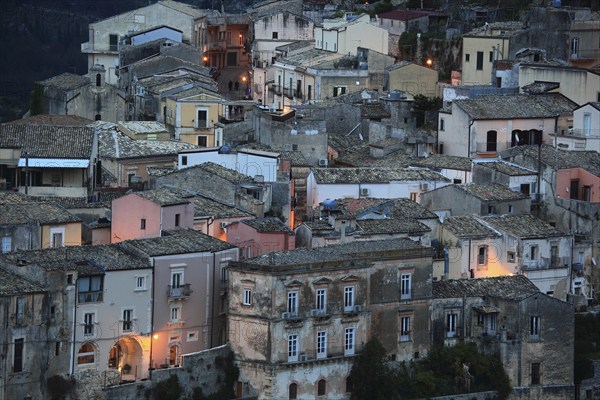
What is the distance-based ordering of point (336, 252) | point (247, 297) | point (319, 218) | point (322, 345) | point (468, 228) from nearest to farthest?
1. point (247, 297)
2. point (322, 345)
3. point (336, 252)
4. point (468, 228)
5. point (319, 218)

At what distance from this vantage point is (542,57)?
277ft

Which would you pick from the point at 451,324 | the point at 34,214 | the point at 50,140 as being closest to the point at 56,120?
the point at 50,140

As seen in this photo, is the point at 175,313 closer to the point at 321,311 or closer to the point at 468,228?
the point at 321,311

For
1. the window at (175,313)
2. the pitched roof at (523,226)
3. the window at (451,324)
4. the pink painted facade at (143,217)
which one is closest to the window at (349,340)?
the window at (451,324)

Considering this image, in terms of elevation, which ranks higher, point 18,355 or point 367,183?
point 367,183

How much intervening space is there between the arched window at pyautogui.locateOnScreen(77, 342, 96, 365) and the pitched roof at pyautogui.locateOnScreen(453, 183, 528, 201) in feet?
50.1

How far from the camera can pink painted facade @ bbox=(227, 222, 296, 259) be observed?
65.1m

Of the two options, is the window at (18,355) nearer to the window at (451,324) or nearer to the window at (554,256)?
the window at (451,324)

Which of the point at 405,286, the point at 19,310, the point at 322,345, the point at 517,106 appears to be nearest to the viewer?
the point at 19,310

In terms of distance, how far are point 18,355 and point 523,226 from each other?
57.3 feet

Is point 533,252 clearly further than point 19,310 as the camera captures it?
Yes

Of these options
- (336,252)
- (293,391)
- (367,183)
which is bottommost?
(293,391)

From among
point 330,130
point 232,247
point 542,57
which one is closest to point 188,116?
point 330,130

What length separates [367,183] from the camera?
71688mm
